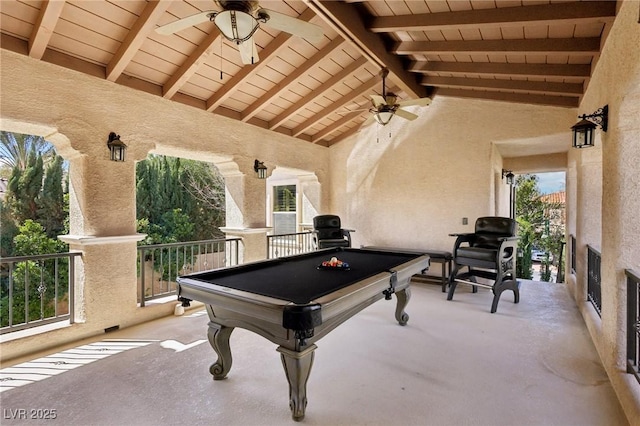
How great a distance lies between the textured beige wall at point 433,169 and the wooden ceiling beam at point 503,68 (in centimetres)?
133

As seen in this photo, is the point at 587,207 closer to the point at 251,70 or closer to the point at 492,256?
the point at 492,256

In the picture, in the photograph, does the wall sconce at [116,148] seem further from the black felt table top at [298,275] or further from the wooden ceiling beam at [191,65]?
the black felt table top at [298,275]

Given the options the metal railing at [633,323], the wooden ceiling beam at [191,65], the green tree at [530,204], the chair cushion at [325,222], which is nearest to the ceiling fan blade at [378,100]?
the wooden ceiling beam at [191,65]

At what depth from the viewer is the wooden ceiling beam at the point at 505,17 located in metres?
2.48

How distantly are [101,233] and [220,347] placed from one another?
2.08 meters

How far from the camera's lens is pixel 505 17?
2809mm

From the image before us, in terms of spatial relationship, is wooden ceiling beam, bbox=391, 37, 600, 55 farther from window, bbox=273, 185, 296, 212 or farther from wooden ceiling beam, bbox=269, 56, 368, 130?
window, bbox=273, 185, 296, 212

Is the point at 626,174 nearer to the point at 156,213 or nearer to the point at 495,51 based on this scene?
the point at 495,51

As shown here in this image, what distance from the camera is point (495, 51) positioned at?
3.36m

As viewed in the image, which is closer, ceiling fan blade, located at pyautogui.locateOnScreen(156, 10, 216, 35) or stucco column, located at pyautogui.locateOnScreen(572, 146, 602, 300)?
ceiling fan blade, located at pyautogui.locateOnScreen(156, 10, 216, 35)

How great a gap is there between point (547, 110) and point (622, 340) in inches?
147

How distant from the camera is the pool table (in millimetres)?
1776

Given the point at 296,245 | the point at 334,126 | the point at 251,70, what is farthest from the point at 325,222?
the point at 251,70

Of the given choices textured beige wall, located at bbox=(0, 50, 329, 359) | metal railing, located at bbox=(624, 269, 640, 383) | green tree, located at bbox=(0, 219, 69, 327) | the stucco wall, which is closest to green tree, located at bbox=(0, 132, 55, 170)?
green tree, located at bbox=(0, 219, 69, 327)
